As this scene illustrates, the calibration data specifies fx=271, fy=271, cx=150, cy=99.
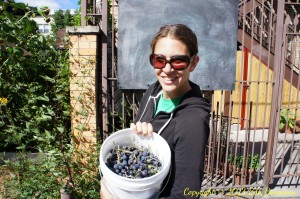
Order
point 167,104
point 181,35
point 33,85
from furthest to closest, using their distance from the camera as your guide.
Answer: point 33,85 < point 167,104 < point 181,35

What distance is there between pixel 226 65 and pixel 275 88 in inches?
40.8

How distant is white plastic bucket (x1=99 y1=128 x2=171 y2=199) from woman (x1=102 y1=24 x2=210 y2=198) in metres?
0.05

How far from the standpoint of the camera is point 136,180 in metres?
1.32

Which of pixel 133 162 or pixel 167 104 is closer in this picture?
pixel 133 162

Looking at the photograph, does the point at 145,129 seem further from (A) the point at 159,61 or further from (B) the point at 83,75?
(B) the point at 83,75

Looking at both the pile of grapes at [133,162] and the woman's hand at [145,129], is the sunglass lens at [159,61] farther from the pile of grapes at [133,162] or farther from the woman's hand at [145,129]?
the pile of grapes at [133,162]

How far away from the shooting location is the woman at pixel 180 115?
4.31ft

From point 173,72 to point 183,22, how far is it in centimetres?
217

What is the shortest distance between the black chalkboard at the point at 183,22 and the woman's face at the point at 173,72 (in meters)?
1.95

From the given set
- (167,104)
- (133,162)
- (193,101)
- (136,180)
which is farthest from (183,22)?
(136,180)

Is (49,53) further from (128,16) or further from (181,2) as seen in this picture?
(181,2)

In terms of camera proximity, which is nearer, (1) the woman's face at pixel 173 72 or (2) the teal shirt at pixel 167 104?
(1) the woman's face at pixel 173 72

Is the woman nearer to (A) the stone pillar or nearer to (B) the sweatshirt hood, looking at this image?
(B) the sweatshirt hood

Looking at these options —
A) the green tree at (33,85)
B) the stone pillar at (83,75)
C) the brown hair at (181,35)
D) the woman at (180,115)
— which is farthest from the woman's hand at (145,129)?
the stone pillar at (83,75)
